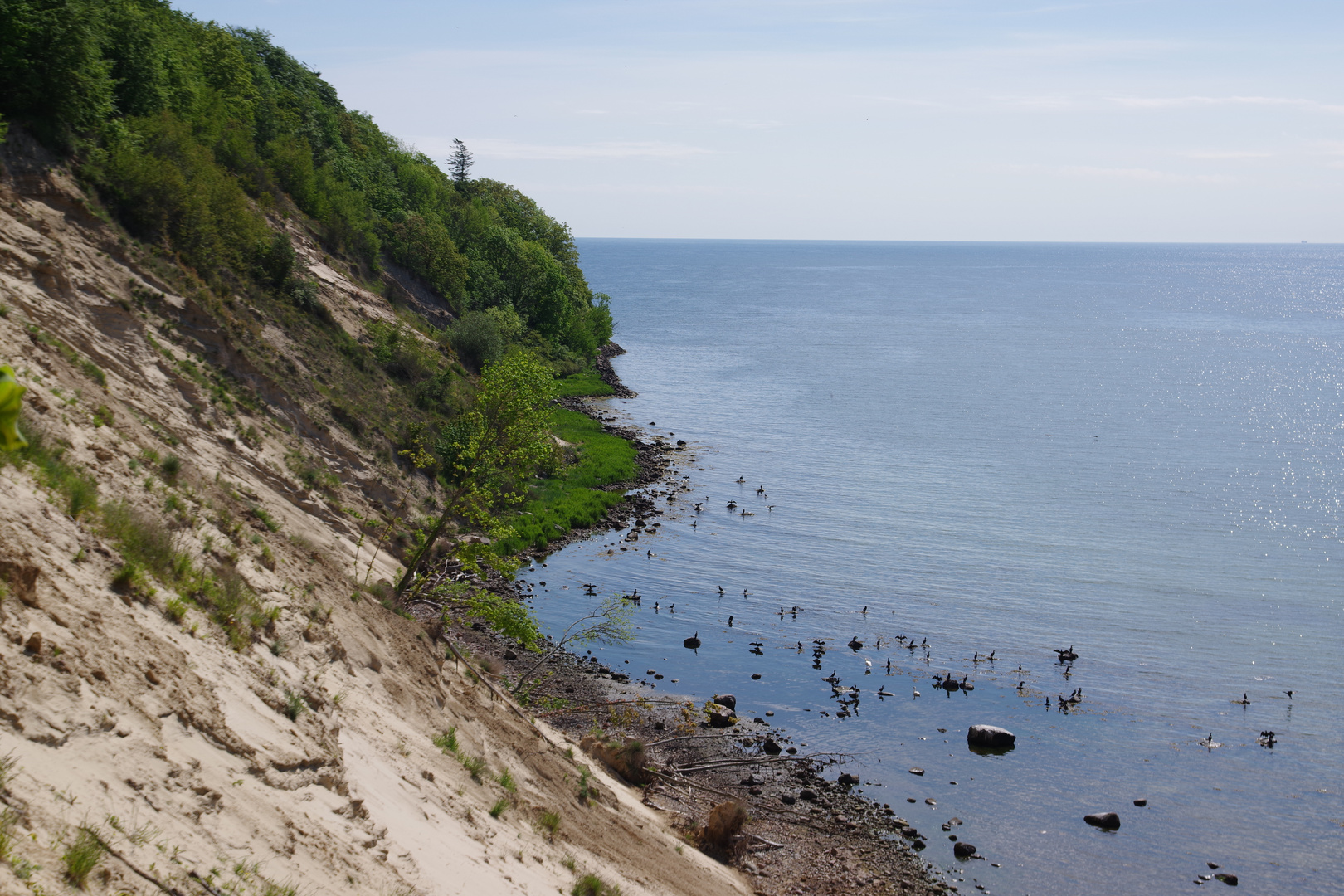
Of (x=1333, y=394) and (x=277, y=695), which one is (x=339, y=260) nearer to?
(x=277, y=695)

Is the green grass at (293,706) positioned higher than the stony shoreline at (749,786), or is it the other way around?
the green grass at (293,706)

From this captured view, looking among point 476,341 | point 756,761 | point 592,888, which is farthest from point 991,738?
point 476,341

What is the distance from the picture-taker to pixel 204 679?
13453 mm

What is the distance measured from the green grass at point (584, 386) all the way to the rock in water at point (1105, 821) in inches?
2625

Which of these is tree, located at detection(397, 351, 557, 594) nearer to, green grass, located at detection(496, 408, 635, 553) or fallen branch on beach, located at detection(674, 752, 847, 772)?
fallen branch on beach, located at detection(674, 752, 847, 772)

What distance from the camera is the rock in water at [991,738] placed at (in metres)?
34.2

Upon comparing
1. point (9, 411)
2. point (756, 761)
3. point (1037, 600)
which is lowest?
point (756, 761)

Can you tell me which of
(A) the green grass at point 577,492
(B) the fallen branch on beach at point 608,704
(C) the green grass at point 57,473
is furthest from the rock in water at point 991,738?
(C) the green grass at point 57,473

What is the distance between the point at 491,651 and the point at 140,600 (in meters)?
24.5

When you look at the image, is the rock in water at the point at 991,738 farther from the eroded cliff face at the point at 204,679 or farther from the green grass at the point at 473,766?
the green grass at the point at 473,766

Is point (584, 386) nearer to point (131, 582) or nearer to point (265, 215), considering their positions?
point (265, 215)

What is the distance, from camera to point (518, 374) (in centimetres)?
2834

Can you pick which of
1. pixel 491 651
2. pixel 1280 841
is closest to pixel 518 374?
pixel 491 651

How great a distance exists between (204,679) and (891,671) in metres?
32.5
